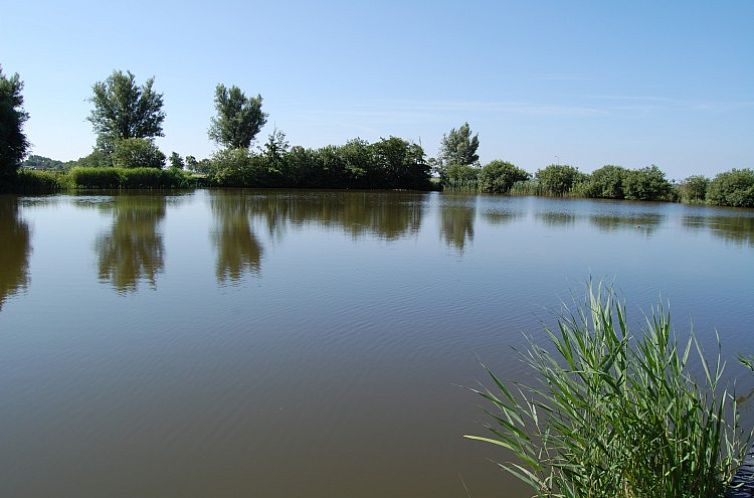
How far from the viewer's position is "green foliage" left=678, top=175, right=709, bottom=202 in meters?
45.7

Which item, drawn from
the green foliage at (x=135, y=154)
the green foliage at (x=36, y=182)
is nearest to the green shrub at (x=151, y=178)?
the green foliage at (x=135, y=154)

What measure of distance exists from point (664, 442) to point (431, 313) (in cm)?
534

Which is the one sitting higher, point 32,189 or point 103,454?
point 32,189

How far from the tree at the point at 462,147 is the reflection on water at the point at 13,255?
70.0 m

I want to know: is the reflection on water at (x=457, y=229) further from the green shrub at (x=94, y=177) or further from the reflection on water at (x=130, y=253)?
the green shrub at (x=94, y=177)

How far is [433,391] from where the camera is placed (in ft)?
16.9

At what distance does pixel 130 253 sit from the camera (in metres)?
12.3

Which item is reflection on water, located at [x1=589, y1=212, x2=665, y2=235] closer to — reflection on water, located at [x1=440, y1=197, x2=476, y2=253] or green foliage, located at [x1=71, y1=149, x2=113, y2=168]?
reflection on water, located at [x1=440, y1=197, x2=476, y2=253]

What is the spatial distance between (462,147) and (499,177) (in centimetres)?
2692

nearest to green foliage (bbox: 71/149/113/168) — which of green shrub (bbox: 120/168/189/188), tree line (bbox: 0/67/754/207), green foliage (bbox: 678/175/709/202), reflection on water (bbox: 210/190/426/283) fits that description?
tree line (bbox: 0/67/754/207)

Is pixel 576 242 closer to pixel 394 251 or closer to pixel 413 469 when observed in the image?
pixel 394 251

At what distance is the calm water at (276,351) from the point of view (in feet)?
12.3

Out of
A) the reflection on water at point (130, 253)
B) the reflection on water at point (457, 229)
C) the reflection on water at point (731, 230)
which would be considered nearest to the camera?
the reflection on water at point (130, 253)

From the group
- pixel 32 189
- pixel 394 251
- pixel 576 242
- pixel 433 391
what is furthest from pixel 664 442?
pixel 32 189
